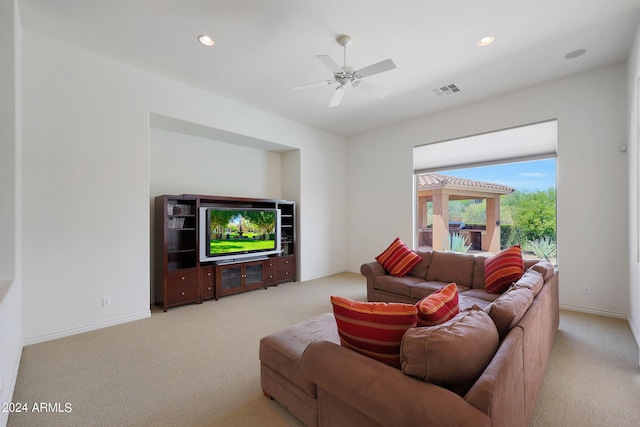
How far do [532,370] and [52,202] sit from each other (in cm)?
449

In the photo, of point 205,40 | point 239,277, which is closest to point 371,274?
point 239,277

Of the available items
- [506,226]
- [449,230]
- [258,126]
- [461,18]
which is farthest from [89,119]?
[506,226]

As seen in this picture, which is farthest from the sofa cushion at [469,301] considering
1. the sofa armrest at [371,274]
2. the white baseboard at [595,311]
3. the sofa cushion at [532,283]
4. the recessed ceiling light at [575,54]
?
the recessed ceiling light at [575,54]

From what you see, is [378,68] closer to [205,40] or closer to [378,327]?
[205,40]

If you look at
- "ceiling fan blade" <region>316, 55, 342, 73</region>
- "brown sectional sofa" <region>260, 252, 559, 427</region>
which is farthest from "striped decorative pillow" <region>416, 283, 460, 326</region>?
"ceiling fan blade" <region>316, 55, 342, 73</region>

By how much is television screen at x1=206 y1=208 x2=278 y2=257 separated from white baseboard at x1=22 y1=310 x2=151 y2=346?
1171 millimetres

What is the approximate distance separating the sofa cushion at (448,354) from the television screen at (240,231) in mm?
3799

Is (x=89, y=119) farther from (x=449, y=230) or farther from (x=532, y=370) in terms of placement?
(x=449, y=230)

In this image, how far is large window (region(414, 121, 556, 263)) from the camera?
4301 mm

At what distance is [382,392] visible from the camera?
117 centimetres

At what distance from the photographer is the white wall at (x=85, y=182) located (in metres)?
3.01

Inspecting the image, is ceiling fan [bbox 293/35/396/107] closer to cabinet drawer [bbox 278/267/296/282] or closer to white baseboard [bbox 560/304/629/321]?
cabinet drawer [bbox 278/267/296/282]

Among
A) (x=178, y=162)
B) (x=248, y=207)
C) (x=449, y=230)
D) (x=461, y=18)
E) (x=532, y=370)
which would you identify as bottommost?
(x=532, y=370)

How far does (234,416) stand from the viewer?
1876 millimetres
